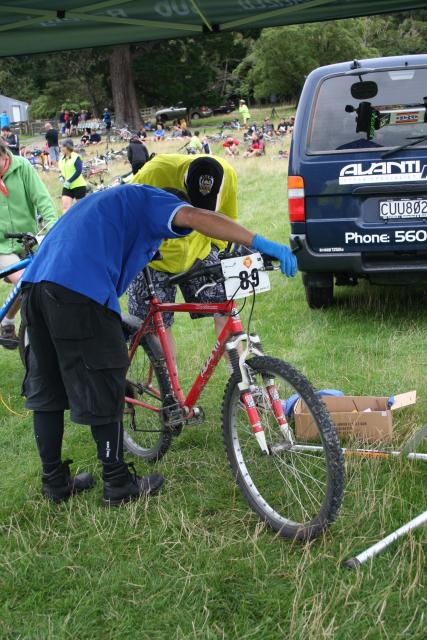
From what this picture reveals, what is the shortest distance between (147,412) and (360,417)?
1.25 m

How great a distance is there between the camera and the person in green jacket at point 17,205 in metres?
6.06

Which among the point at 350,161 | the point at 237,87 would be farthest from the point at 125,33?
the point at 237,87

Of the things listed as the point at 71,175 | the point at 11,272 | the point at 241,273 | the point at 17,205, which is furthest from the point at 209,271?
the point at 71,175

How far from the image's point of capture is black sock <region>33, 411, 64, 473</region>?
12.0 ft

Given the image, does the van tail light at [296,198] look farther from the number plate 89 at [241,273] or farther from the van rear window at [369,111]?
the number plate 89 at [241,273]

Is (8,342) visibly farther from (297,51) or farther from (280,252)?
(297,51)

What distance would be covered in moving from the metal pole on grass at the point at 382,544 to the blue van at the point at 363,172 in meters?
2.99

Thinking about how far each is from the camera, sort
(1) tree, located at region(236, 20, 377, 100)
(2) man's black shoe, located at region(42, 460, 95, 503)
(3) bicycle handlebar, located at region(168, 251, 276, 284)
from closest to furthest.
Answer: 1. (3) bicycle handlebar, located at region(168, 251, 276, 284)
2. (2) man's black shoe, located at region(42, 460, 95, 503)
3. (1) tree, located at region(236, 20, 377, 100)

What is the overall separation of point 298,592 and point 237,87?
226 feet

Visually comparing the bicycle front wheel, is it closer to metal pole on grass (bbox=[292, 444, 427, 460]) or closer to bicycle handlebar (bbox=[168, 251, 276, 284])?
metal pole on grass (bbox=[292, 444, 427, 460])

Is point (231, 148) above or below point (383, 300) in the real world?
below

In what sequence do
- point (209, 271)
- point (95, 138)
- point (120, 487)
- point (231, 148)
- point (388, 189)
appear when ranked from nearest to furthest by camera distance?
1. point (209, 271)
2. point (120, 487)
3. point (388, 189)
4. point (231, 148)
5. point (95, 138)

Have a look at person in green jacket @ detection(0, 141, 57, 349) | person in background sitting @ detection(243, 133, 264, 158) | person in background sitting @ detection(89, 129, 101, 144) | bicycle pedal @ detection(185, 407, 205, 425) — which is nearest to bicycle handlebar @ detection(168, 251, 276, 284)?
bicycle pedal @ detection(185, 407, 205, 425)

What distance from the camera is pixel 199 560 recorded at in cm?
304
